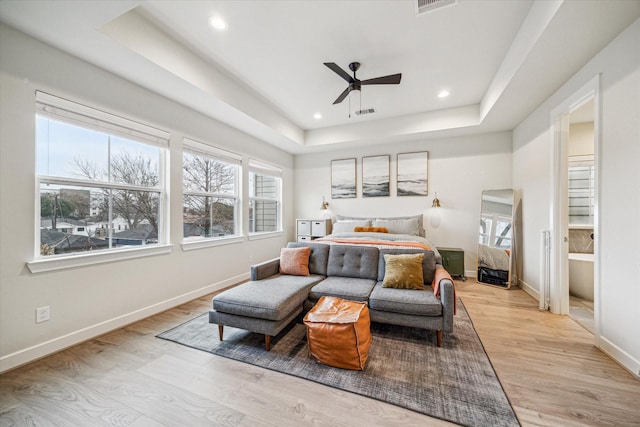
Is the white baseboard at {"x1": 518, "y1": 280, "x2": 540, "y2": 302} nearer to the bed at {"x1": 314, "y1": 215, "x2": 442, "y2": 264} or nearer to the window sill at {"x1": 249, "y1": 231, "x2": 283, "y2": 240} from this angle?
the bed at {"x1": 314, "y1": 215, "x2": 442, "y2": 264}

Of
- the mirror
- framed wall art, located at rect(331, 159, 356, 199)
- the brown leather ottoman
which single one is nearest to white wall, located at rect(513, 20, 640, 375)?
the mirror

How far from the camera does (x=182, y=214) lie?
3271 millimetres

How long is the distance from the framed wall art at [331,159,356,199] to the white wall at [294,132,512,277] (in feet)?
0.58

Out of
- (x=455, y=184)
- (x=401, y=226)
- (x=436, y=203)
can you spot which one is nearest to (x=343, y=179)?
(x=401, y=226)

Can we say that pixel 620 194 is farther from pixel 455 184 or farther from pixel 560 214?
pixel 455 184

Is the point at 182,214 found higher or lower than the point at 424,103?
lower

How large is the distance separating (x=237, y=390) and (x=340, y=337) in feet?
2.62

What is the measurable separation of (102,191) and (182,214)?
88cm

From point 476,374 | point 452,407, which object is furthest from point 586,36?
point 452,407

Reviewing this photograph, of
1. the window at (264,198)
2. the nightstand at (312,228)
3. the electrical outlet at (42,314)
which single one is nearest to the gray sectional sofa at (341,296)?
the electrical outlet at (42,314)

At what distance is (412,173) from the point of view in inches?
194

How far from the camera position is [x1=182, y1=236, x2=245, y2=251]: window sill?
3.31 meters

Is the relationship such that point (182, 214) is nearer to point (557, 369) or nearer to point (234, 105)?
point (234, 105)

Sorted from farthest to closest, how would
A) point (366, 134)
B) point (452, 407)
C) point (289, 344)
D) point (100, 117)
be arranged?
point (366, 134)
point (100, 117)
point (289, 344)
point (452, 407)
